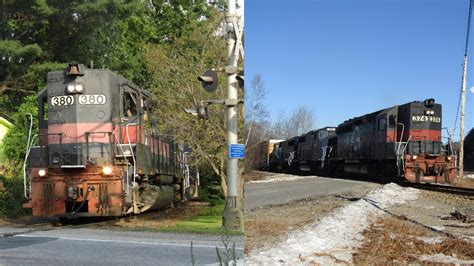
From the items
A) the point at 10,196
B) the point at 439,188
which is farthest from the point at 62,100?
the point at 439,188

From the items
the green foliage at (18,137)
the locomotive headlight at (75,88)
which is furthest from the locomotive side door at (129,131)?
the green foliage at (18,137)

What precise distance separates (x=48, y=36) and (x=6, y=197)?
2420mm

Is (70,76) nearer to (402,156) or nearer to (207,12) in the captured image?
(207,12)

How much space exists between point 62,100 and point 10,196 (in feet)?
6.57

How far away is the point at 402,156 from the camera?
21.1 ft

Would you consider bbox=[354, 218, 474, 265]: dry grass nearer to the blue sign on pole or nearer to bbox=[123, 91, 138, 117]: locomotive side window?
the blue sign on pole

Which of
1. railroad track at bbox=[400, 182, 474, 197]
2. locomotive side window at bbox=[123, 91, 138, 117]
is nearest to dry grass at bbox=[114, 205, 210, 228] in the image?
locomotive side window at bbox=[123, 91, 138, 117]

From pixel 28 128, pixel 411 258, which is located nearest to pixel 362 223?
pixel 411 258

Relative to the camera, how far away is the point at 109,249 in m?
4.56

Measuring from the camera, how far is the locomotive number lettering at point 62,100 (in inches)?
315

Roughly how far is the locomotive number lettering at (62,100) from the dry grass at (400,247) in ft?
21.7

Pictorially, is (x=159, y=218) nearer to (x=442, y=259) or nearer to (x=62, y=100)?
(x=62, y=100)

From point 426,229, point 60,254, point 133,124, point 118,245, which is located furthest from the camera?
point 133,124

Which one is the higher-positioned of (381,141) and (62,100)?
(62,100)
